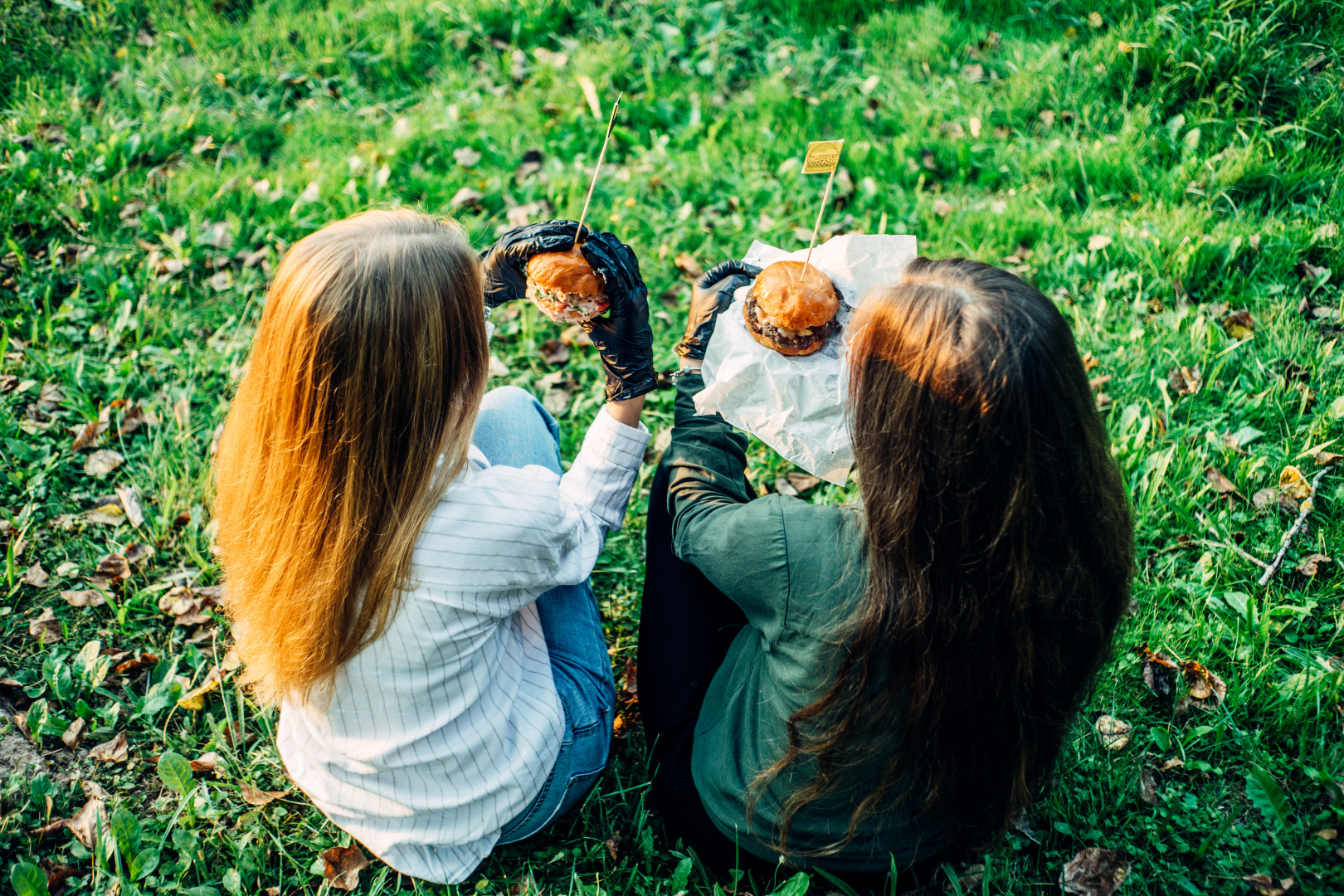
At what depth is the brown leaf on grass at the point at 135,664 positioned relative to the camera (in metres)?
2.52

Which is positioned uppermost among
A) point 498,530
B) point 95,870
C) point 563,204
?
point 498,530

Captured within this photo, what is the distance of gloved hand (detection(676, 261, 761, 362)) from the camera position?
7.51 ft

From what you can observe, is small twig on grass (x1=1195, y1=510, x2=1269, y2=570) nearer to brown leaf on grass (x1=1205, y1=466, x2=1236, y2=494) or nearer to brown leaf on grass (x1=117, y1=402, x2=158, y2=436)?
brown leaf on grass (x1=1205, y1=466, x2=1236, y2=494)

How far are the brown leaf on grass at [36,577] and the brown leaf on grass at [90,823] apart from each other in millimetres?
872

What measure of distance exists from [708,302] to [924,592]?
1143mm

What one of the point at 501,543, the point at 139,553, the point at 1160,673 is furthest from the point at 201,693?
the point at 1160,673

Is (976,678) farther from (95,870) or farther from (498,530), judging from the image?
(95,870)

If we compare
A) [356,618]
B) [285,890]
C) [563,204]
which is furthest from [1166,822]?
[563,204]

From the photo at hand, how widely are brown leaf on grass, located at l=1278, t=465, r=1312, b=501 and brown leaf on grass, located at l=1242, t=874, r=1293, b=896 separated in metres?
1.28

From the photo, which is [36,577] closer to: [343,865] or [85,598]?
[85,598]

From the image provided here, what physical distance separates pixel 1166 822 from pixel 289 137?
4918mm

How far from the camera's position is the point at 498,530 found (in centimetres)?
166

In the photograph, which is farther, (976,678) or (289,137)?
(289,137)

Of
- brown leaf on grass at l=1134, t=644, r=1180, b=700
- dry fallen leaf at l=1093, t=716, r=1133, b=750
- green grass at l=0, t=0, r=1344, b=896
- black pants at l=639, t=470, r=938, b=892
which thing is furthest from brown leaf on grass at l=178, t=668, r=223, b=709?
brown leaf on grass at l=1134, t=644, r=1180, b=700
